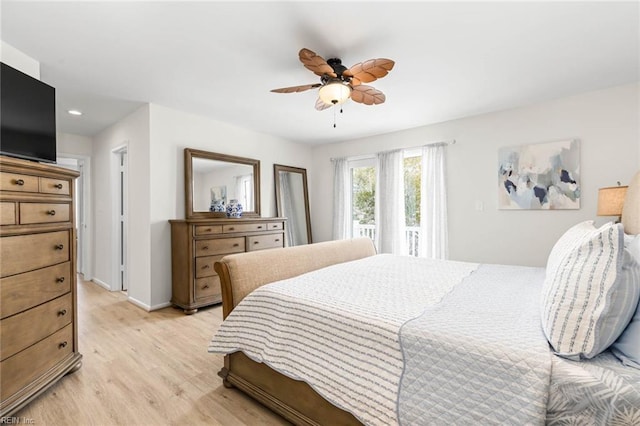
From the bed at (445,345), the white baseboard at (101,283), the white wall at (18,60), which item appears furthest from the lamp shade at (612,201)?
the white baseboard at (101,283)

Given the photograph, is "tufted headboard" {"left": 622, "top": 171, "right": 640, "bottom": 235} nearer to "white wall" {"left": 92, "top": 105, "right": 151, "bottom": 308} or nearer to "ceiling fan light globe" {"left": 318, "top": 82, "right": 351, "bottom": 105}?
"ceiling fan light globe" {"left": 318, "top": 82, "right": 351, "bottom": 105}

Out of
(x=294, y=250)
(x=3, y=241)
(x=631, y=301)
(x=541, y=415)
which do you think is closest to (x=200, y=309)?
(x=294, y=250)

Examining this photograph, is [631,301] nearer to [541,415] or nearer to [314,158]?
[541,415]

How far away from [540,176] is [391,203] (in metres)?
1.85

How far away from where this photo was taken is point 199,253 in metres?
3.26

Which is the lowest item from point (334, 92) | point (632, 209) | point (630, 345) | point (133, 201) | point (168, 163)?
point (630, 345)

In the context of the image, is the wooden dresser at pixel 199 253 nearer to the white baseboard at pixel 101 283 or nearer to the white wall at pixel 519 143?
the white baseboard at pixel 101 283

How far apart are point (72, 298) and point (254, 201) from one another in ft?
8.48

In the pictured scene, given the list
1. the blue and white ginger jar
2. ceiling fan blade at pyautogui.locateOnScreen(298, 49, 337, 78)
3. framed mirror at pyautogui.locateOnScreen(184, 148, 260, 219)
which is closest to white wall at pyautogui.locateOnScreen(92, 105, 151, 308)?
framed mirror at pyautogui.locateOnScreen(184, 148, 260, 219)

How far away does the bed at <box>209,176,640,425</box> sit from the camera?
890 mm

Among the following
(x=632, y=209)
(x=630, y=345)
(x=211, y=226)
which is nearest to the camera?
(x=630, y=345)

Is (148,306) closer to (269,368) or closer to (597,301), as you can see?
(269,368)

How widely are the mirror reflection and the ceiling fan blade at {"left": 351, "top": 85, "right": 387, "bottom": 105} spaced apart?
230cm

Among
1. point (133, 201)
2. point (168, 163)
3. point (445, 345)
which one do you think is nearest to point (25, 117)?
point (168, 163)
